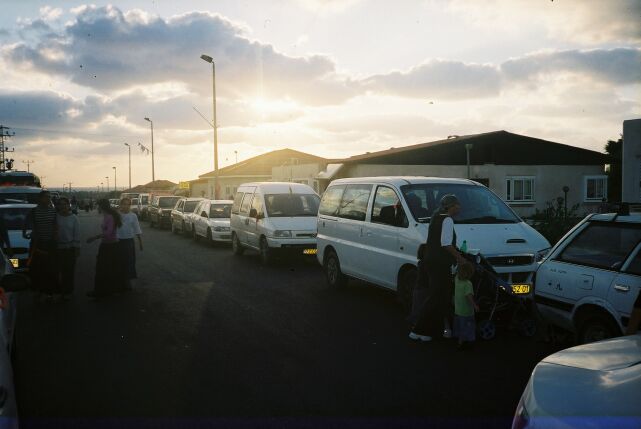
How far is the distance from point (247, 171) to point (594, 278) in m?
64.2

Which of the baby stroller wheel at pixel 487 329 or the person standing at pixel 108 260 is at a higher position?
the person standing at pixel 108 260

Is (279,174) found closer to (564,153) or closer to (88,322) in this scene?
(564,153)

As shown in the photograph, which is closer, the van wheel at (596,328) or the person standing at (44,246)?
the van wheel at (596,328)

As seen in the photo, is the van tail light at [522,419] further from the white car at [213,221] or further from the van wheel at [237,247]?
the white car at [213,221]

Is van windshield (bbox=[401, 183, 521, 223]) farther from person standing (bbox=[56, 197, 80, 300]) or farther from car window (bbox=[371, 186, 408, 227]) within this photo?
person standing (bbox=[56, 197, 80, 300])

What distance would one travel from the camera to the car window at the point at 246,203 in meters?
16.5

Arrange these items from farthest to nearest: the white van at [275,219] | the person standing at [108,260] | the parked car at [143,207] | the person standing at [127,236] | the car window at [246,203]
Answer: the parked car at [143,207]
the car window at [246,203]
the white van at [275,219]
the person standing at [127,236]
the person standing at [108,260]

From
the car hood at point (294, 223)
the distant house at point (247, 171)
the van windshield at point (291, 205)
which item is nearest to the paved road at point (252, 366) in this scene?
the car hood at point (294, 223)

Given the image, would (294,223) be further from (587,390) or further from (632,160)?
(587,390)

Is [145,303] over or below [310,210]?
below

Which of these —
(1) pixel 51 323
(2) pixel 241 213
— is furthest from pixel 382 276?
(2) pixel 241 213

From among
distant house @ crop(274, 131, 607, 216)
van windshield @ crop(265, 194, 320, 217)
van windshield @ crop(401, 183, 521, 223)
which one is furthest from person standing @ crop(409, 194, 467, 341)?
distant house @ crop(274, 131, 607, 216)

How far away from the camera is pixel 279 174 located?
41.2 meters

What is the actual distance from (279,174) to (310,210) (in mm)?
25938
